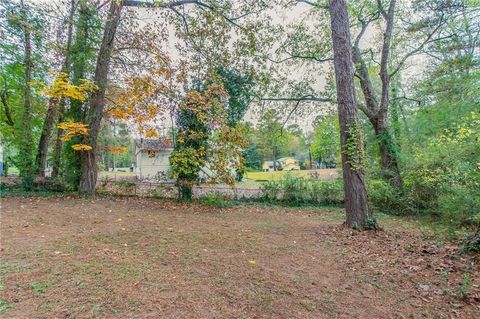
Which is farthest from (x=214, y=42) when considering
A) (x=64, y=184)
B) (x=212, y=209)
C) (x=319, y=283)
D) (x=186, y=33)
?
(x=319, y=283)

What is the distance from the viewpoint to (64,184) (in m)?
9.11

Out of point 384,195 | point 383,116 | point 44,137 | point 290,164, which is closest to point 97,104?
point 44,137

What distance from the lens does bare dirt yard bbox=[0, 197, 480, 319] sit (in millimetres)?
2021

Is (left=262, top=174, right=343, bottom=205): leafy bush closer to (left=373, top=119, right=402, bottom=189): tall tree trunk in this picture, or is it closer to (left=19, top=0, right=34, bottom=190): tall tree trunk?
(left=373, top=119, right=402, bottom=189): tall tree trunk

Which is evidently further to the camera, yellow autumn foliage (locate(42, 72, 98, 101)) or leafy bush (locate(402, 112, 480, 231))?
yellow autumn foliage (locate(42, 72, 98, 101))

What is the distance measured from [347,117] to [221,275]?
13.8 ft

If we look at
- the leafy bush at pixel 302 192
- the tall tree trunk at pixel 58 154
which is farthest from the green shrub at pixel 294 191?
the tall tree trunk at pixel 58 154

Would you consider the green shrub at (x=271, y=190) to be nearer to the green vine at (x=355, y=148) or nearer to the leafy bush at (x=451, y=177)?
the leafy bush at (x=451, y=177)

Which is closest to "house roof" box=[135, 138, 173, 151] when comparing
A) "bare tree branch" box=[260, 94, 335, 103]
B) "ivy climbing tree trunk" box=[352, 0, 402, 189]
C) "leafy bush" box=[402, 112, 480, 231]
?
"bare tree branch" box=[260, 94, 335, 103]

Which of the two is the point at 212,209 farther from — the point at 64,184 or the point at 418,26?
the point at 418,26

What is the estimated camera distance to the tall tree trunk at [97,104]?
8.10m

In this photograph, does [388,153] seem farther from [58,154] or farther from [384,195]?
[58,154]

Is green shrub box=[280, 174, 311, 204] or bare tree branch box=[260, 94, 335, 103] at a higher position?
bare tree branch box=[260, 94, 335, 103]

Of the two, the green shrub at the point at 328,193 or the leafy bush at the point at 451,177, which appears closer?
the leafy bush at the point at 451,177
